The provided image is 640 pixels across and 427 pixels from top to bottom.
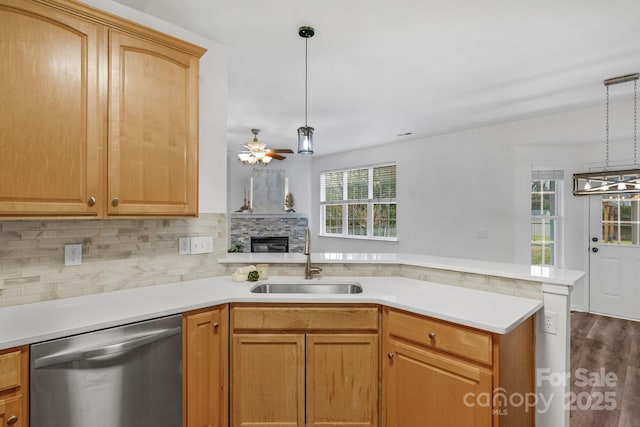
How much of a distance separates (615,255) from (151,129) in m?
5.49

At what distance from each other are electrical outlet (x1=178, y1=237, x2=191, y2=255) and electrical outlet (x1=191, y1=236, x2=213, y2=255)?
0.03 metres

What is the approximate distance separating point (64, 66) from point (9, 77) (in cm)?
22

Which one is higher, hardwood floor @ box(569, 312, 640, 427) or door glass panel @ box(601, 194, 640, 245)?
door glass panel @ box(601, 194, 640, 245)

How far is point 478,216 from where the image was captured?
16.0 feet

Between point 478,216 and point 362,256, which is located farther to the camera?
point 478,216

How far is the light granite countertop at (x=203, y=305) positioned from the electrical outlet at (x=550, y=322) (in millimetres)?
76

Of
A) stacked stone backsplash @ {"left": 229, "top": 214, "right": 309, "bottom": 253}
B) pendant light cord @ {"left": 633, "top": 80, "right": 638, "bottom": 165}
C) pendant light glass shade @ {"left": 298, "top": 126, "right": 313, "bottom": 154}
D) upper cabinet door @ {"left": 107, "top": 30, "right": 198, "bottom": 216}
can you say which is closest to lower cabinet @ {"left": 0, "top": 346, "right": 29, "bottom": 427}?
upper cabinet door @ {"left": 107, "top": 30, "right": 198, "bottom": 216}

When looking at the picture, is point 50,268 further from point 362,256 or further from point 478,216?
point 478,216

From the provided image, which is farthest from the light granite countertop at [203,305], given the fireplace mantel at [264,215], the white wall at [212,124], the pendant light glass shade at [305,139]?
the fireplace mantel at [264,215]

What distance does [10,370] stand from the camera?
1260 millimetres

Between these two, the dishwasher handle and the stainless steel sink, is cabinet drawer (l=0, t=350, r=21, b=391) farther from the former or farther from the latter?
the stainless steel sink

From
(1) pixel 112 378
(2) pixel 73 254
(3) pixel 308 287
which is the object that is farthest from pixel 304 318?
(2) pixel 73 254

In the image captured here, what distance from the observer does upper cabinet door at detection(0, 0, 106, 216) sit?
4.78ft

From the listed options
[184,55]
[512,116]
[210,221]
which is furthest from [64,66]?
[512,116]
